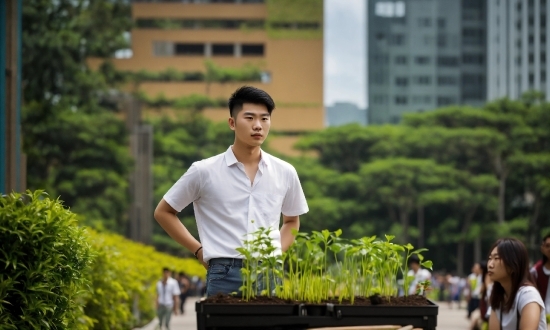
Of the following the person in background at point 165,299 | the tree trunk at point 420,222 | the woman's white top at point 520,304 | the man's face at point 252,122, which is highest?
the man's face at point 252,122

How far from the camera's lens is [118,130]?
4978 centimetres

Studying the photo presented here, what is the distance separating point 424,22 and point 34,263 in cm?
12387

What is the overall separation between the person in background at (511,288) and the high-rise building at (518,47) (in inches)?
4496

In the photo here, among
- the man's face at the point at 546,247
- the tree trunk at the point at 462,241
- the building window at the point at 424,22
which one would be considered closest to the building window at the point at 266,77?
the tree trunk at the point at 462,241

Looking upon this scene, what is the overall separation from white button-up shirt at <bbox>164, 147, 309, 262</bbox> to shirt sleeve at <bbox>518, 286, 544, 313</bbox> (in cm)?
121

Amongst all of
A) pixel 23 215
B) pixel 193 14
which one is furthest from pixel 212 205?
pixel 193 14

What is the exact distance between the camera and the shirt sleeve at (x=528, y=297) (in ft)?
17.3

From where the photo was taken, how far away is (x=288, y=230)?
5.01m

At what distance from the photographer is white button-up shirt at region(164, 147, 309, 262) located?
475cm

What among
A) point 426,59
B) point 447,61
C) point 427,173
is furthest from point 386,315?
point 447,61

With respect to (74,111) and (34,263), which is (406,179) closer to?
(74,111)

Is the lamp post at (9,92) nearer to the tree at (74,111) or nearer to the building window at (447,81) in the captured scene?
the tree at (74,111)

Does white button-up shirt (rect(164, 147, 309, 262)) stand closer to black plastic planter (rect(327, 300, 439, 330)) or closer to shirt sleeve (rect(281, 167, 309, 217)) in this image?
shirt sleeve (rect(281, 167, 309, 217))

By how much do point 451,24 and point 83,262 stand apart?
123 m
